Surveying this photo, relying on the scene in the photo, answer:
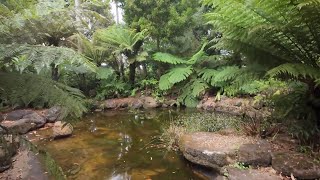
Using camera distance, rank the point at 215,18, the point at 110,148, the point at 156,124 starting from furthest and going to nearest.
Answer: the point at 156,124
the point at 110,148
the point at 215,18

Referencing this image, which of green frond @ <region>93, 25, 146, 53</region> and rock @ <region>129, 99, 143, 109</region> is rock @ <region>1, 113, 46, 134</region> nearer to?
rock @ <region>129, 99, 143, 109</region>

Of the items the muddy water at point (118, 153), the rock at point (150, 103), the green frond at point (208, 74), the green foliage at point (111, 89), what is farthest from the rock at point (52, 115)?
the green frond at point (208, 74)

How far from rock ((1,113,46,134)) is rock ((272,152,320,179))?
4.58 meters

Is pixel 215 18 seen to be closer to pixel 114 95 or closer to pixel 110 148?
pixel 110 148

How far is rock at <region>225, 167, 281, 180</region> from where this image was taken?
118 inches

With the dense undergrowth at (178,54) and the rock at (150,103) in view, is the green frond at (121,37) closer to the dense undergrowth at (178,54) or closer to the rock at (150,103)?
the dense undergrowth at (178,54)

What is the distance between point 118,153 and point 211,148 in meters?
1.60

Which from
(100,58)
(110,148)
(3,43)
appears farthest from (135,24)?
(3,43)

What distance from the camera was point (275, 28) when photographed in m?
3.11

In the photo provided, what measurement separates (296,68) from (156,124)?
381 cm

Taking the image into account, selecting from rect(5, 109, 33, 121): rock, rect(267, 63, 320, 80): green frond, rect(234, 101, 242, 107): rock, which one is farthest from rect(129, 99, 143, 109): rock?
rect(267, 63, 320, 80): green frond

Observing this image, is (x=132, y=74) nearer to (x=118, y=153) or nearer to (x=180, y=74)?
(x=180, y=74)

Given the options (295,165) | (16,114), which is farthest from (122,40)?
(295,165)

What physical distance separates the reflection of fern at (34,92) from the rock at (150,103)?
20.7 ft
